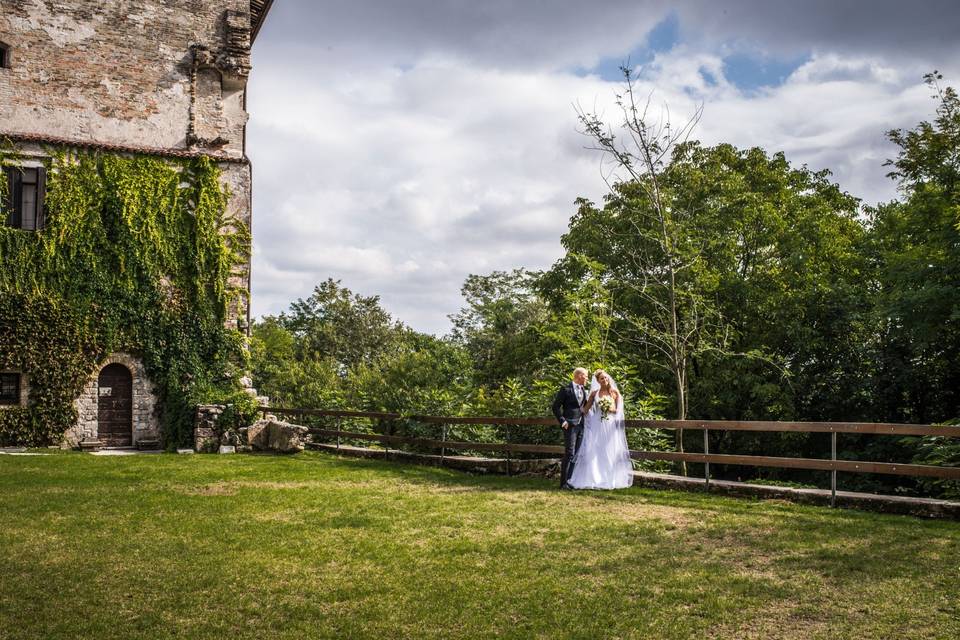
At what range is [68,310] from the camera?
20.1m

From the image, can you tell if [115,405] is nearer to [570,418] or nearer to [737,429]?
[570,418]

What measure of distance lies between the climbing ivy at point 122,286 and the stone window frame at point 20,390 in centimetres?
15

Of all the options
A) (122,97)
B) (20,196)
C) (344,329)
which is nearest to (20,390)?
(20,196)

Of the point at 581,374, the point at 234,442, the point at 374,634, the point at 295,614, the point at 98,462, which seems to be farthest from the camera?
the point at 234,442

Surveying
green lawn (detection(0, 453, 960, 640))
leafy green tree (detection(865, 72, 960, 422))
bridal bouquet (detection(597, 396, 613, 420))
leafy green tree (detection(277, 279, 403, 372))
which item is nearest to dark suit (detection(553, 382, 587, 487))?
bridal bouquet (detection(597, 396, 613, 420))

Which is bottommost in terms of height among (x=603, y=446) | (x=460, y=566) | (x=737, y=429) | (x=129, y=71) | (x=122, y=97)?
(x=460, y=566)

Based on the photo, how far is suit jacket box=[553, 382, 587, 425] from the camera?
12.1 m

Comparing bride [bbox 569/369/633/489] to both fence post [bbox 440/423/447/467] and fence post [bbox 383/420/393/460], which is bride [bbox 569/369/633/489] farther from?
fence post [bbox 383/420/393/460]

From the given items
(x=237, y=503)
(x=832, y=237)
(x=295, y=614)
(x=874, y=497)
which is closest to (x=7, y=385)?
(x=237, y=503)

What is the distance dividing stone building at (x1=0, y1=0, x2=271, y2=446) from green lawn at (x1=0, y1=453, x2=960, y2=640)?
31.9ft

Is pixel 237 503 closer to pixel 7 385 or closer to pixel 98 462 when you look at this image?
pixel 98 462

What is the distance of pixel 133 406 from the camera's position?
68.0 feet

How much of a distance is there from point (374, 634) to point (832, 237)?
2410cm

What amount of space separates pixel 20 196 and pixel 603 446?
16.3 m
